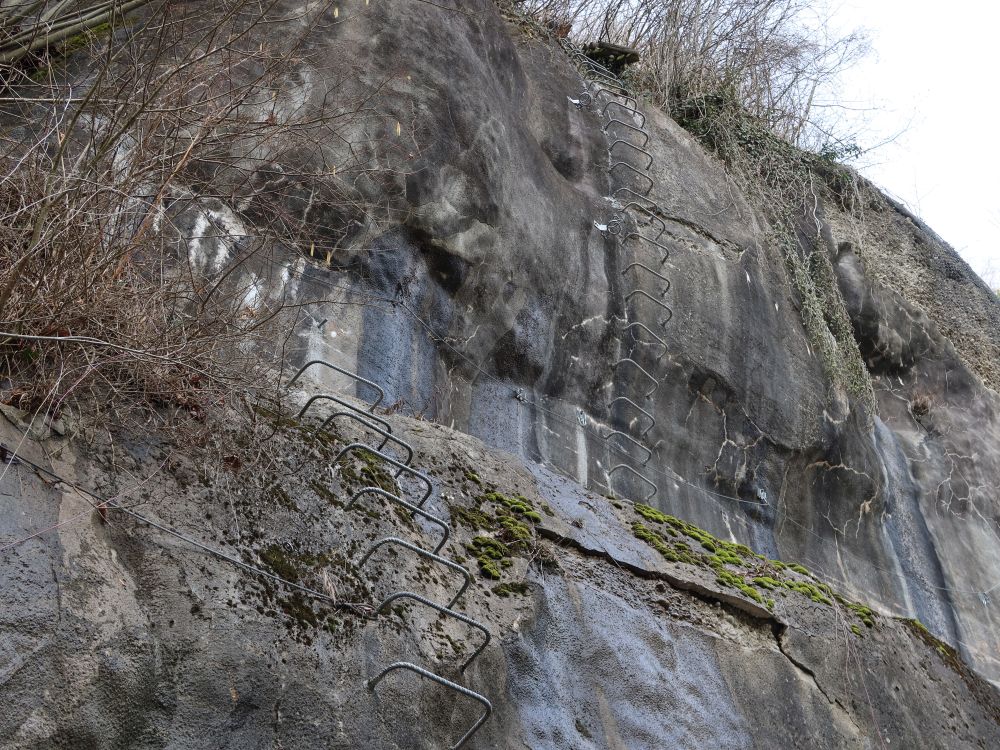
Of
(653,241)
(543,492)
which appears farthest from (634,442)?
(543,492)

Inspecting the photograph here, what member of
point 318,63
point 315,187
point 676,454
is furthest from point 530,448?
point 318,63

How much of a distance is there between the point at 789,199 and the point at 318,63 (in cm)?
576

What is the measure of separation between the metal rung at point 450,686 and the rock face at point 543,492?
0.15 ft

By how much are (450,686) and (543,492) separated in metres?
1.74

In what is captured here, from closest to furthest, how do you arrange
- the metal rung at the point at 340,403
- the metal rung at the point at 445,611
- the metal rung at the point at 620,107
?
the metal rung at the point at 445,611
the metal rung at the point at 340,403
the metal rung at the point at 620,107

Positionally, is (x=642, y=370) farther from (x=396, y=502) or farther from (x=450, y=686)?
(x=450, y=686)

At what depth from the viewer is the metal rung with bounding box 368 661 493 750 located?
3.31 m

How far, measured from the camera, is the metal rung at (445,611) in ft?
11.3

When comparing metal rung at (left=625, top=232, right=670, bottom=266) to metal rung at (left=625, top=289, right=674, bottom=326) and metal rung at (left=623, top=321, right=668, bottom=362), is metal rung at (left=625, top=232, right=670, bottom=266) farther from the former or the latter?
metal rung at (left=623, top=321, right=668, bottom=362)

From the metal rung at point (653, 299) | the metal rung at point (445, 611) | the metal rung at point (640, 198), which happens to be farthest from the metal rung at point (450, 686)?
the metal rung at point (640, 198)

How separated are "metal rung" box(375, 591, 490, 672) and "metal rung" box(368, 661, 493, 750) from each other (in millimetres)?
161

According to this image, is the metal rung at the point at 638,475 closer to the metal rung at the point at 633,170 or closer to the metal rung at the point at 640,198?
the metal rung at the point at 640,198

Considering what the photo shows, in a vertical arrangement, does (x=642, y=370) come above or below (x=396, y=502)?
above

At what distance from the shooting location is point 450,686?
11.3 ft
